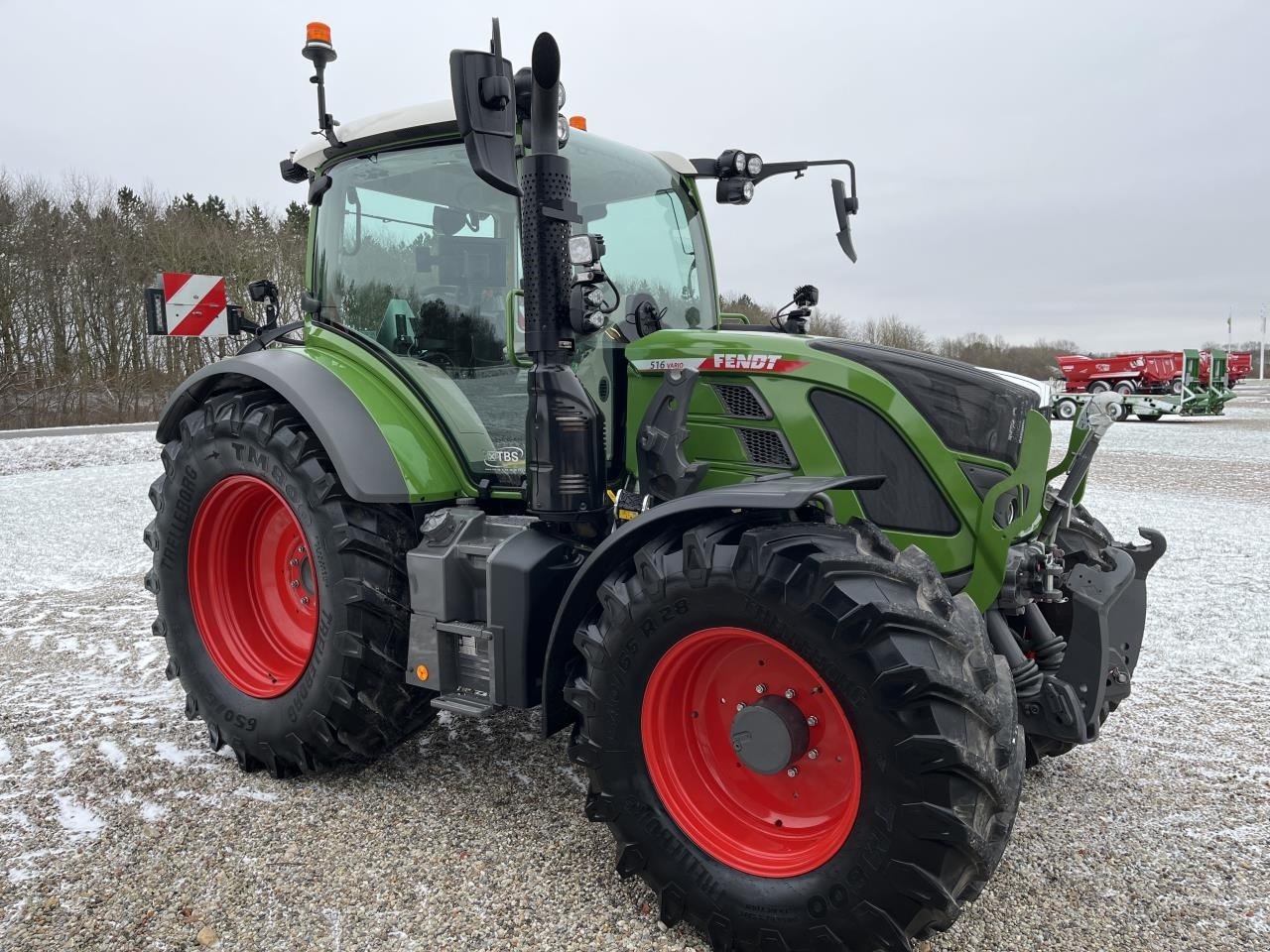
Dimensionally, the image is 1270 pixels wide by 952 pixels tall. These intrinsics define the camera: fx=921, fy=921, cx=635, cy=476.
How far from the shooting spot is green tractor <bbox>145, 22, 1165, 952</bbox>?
88.8 inches

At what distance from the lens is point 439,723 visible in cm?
394

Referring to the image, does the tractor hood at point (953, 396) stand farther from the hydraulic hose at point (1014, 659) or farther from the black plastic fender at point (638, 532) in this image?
the hydraulic hose at point (1014, 659)

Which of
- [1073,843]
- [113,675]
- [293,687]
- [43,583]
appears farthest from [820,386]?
[43,583]

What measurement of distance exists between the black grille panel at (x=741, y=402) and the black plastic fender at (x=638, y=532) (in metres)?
0.26

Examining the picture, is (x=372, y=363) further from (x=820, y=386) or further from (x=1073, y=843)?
(x=1073, y=843)

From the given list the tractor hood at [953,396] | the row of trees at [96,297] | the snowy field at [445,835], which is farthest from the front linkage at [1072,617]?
the row of trees at [96,297]

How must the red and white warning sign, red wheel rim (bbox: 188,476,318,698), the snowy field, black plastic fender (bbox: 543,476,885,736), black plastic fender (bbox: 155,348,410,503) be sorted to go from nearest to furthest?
black plastic fender (bbox: 543,476,885,736) → the snowy field → black plastic fender (bbox: 155,348,410,503) → red wheel rim (bbox: 188,476,318,698) → the red and white warning sign

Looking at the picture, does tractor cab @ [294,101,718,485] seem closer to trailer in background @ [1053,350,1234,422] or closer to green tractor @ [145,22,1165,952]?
green tractor @ [145,22,1165,952]

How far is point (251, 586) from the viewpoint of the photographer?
3.95 metres

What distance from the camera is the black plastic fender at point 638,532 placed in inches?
94.9

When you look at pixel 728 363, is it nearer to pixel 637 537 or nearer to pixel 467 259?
pixel 637 537

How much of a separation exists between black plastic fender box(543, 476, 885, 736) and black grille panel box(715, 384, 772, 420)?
26 centimetres

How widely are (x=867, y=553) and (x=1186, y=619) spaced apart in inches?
176

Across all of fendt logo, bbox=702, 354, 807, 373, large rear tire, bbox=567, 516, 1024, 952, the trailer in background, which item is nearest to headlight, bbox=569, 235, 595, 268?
fendt logo, bbox=702, 354, 807, 373
